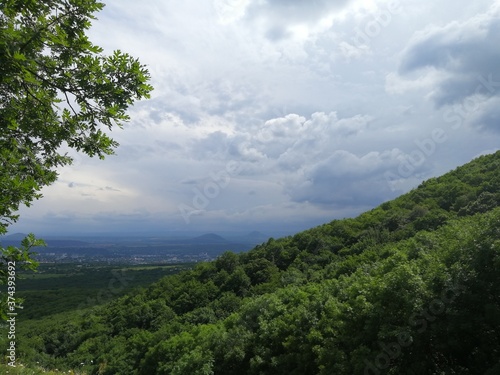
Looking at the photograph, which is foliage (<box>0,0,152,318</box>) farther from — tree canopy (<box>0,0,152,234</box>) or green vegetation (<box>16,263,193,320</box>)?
green vegetation (<box>16,263,193,320</box>)

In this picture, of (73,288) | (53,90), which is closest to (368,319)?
(53,90)

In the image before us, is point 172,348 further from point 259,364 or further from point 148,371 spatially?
point 259,364

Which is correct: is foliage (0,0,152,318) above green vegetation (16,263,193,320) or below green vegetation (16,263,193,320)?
above

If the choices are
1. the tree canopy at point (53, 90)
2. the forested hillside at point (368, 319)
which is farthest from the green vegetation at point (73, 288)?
the tree canopy at point (53, 90)

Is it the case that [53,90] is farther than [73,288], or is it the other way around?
[73,288]

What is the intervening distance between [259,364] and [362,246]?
36.5m

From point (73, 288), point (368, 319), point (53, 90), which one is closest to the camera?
point (53, 90)

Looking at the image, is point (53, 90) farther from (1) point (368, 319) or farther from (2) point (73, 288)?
(2) point (73, 288)

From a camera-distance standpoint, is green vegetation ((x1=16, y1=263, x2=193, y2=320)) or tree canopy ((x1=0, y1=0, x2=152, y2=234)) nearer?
tree canopy ((x1=0, y1=0, x2=152, y2=234))

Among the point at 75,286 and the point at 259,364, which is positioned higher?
the point at 259,364

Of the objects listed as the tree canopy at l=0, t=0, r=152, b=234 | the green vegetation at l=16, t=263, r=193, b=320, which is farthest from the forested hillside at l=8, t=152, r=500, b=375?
the green vegetation at l=16, t=263, r=193, b=320

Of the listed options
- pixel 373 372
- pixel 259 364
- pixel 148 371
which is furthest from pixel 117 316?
pixel 373 372

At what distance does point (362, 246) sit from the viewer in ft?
176

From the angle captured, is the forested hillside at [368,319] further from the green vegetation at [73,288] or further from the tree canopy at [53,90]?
the green vegetation at [73,288]
